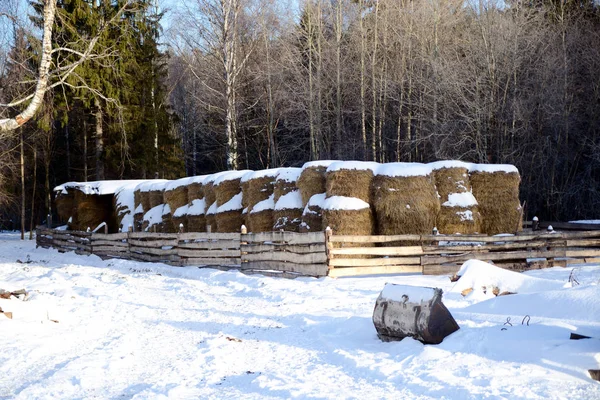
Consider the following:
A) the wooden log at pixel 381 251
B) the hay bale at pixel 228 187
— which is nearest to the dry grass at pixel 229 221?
the hay bale at pixel 228 187

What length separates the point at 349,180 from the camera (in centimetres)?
1490

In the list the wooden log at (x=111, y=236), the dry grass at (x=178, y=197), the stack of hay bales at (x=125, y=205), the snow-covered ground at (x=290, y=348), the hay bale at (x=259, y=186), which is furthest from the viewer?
the stack of hay bales at (x=125, y=205)

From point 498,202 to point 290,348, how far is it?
10.5 metres

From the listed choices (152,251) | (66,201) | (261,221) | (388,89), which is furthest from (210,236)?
(388,89)

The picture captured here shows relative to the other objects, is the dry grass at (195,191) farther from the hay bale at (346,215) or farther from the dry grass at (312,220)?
the hay bale at (346,215)

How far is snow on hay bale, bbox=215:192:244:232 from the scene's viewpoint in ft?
60.1

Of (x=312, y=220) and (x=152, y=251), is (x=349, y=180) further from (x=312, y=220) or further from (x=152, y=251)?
(x=152, y=251)

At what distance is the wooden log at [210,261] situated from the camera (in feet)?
49.9

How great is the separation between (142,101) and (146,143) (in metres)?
2.80

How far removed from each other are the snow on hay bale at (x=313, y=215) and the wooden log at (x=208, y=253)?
1935mm

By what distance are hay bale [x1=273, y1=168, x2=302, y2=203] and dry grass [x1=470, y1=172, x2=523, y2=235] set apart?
4.93m

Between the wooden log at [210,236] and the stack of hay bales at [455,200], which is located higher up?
the stack of hay bales at [455,200]

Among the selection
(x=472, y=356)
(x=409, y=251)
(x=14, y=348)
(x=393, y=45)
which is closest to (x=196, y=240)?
(x=409, y=251)

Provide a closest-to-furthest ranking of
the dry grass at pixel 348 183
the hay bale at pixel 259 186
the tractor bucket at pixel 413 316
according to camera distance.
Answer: the tractor bucket at pixel 413 316 → the dry grass at pixel 348 183 → the hay bale at pixel 259 186
